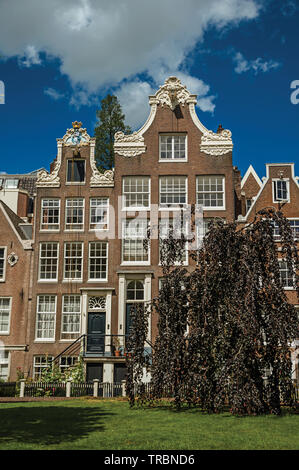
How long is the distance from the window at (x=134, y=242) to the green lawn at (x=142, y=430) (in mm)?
15108

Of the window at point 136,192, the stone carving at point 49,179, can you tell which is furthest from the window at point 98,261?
the stone carving at point 49,179

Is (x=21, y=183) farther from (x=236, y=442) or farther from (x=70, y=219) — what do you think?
(x=236, y=442)

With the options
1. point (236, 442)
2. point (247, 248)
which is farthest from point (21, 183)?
point (236, 442)

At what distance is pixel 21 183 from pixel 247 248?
45.9m

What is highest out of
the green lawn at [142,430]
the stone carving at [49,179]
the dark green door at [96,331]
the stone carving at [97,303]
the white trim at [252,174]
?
the white trim at [252,174]

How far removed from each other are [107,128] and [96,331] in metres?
21.5

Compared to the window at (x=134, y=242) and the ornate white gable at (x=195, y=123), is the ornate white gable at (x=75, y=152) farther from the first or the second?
the window at (x=134, y=242)

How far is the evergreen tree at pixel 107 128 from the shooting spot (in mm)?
46581

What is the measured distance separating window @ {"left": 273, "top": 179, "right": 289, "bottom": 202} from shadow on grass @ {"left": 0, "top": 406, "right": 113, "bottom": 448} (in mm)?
20245

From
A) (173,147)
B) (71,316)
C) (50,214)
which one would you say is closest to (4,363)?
(71,316)

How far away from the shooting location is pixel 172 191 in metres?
33.4

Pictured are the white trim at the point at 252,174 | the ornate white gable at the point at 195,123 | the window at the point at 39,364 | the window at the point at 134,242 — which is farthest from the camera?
the white trim at the point at 252,174

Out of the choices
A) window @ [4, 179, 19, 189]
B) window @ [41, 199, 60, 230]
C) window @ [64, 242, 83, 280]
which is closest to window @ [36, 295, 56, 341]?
window @ [64, 242, 83, 280]

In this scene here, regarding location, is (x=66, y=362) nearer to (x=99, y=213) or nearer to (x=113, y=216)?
(x=113, y=216)
